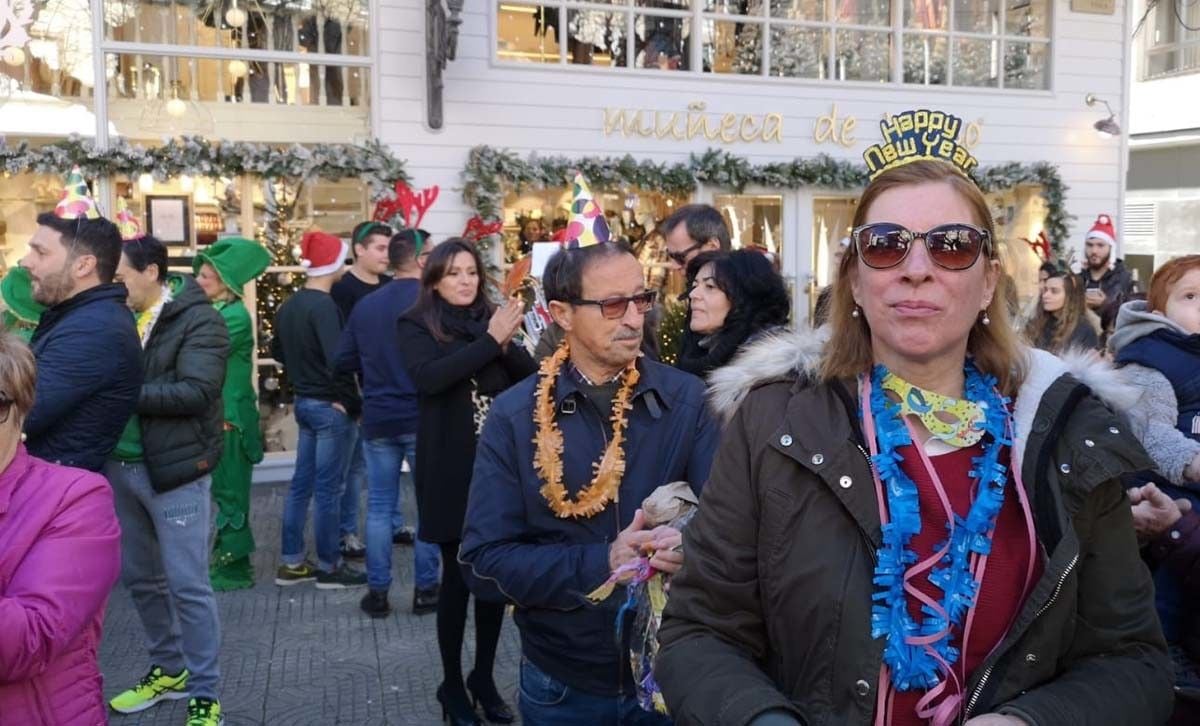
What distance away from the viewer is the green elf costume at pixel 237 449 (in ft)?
20.4

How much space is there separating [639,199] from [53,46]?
5.39 metres

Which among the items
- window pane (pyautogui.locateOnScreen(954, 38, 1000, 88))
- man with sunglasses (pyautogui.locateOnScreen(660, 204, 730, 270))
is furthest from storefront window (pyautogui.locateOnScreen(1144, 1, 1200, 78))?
man with sunglasses (pyautogui.locateOnScreen(660, 204, 730, 270))

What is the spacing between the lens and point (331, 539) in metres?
6.45

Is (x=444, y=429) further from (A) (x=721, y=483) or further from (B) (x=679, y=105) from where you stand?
(B) (x=679, y=105)

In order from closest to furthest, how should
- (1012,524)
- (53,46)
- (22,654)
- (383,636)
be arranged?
1. (1012,524)
2. (22,654)
3. (383,636)
4. (53,46)

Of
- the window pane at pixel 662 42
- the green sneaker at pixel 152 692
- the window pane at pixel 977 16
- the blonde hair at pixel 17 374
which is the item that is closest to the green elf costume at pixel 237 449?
the green sneaker at pixel 152 692

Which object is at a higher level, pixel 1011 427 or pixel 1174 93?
pixel 1174 93

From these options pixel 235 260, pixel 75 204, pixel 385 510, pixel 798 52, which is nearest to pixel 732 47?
pixel 798 52

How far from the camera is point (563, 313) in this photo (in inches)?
116

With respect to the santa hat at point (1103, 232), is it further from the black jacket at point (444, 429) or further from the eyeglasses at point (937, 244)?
the eyeglasses at point (937, 244)

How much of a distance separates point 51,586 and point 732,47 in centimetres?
973

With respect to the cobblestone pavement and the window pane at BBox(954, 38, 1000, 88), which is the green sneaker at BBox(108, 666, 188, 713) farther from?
the window pane at BBox(954, 38, 1000, 88)

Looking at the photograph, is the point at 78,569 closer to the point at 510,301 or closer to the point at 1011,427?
the point at 1011,427

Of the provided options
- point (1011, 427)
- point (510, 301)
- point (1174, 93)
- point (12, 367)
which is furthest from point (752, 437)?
point (1174, 93)
